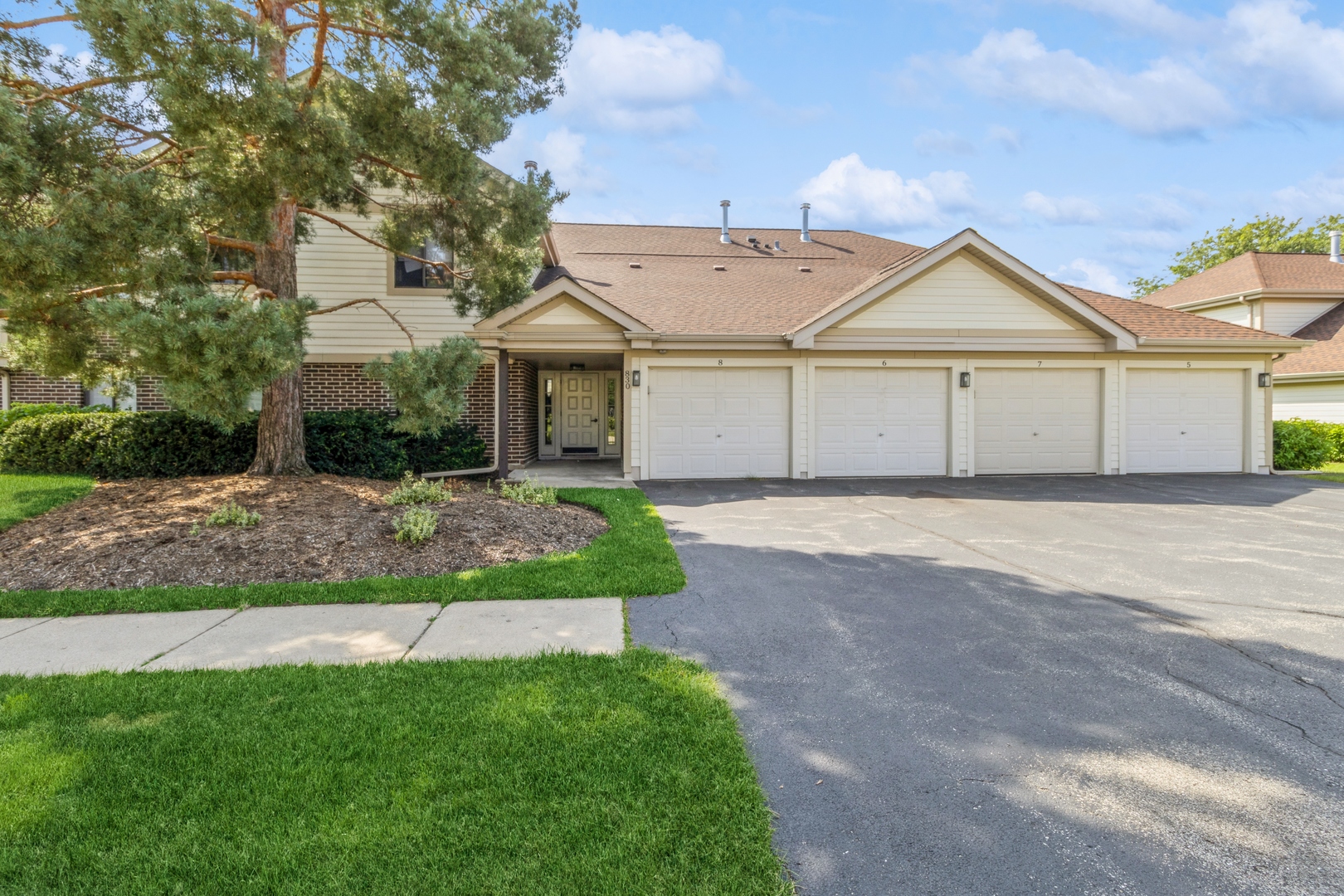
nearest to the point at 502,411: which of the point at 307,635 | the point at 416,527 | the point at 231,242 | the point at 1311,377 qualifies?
the point at 231,242

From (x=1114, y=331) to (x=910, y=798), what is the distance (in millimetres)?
13090

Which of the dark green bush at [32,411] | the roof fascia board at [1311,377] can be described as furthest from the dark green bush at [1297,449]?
the dark green bush at [32,411]

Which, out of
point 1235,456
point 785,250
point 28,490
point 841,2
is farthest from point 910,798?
point 785,250

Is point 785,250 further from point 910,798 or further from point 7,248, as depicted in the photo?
point 910,798

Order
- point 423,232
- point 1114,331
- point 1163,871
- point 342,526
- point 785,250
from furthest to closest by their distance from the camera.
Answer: point 785,250 → point 1114,331 → point 423,232 → point 342,526 → point 1163,871

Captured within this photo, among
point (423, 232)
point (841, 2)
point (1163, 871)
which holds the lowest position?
point (1163, 871)

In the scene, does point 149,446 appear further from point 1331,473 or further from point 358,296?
point 1331,473

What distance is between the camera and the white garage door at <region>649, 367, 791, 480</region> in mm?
12602

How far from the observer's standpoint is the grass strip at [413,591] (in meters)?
4.95

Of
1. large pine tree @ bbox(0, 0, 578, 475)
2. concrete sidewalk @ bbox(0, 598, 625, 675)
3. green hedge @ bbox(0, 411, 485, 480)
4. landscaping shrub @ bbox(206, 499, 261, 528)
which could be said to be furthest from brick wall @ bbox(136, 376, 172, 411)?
concrete sidewalk @ bbox(0, 598, 625, 675)

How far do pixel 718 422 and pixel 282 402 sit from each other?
24.1ft

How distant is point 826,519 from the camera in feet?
28.3

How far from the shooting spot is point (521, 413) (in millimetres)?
14500

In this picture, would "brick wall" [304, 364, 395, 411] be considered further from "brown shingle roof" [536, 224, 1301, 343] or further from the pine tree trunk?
"brown shingle roof" [536, 224, 1301, 343]
